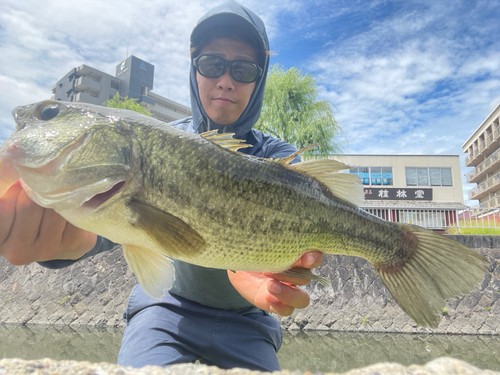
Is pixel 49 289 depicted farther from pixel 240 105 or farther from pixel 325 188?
pixel 325 188

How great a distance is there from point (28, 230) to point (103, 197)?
469 millimetres

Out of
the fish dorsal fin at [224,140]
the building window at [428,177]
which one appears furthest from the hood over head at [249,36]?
the building window at [428,177]

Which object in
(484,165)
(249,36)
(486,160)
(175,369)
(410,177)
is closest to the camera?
(175,369)

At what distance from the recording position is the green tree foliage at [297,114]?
19.0 meters

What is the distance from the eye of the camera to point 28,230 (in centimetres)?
150

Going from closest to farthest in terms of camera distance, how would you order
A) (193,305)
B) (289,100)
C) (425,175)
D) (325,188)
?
(325,188) → (193,305) → (289,100) → (425,175)

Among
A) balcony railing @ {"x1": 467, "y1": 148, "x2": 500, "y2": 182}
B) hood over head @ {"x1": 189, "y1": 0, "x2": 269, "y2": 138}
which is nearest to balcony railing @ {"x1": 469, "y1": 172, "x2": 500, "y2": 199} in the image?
balcony railing @ {"x1": 467, "y1": 148, "x2": 500, "y2": 182}

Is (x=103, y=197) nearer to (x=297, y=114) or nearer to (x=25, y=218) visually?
(x=25, y=218)

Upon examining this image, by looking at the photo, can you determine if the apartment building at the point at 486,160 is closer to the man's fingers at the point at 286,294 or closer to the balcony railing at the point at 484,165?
the balcony railing at the point at 484,165

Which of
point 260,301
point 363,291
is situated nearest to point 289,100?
point 363,291

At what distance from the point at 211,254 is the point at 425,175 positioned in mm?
32045

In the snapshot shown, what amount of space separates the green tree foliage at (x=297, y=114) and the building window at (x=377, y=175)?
8.95m

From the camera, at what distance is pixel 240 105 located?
111 inches

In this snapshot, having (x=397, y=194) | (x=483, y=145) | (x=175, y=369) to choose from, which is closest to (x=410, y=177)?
(x=397, y=194)
